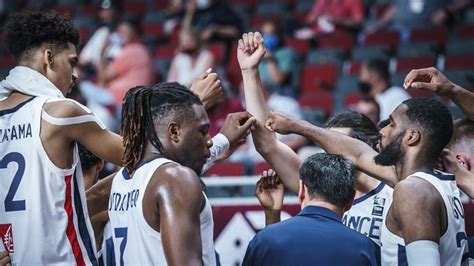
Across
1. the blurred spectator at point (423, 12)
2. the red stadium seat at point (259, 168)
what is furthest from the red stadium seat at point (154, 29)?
the red stadium seat at point (259, 168)

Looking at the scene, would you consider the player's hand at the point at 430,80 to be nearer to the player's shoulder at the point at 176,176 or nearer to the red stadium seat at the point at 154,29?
the player's shoulder at the point at 176,176

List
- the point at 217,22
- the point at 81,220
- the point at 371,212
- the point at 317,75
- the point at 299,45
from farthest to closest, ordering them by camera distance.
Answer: the point at 217,22, the point at 299,45, the point at 317,75, the point at 371,212, the point at 81,220

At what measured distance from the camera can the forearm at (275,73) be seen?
453 inches

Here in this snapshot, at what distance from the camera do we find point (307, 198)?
172 inches

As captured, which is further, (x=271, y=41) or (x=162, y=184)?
(x=271, y=41)

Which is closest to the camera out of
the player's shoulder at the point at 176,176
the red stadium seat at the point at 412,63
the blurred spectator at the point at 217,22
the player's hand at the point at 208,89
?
the player's shoulder at the point at 176,176

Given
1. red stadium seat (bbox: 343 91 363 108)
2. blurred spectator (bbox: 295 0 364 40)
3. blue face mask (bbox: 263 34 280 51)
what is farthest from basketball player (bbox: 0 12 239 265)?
blurred spectator (bbox: 295 0 364 40)

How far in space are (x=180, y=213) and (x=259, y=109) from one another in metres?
1.70

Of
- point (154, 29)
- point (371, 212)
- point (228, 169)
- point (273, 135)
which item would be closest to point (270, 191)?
point (273, 135)

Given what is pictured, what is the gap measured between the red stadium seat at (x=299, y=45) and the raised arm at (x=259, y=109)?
23.2 ft

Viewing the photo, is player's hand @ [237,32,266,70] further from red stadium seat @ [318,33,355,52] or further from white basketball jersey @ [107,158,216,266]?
red stadium seat @ [318,33,355,52]

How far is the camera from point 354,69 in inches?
456

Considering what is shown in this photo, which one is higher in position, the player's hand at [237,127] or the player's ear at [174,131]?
the player's ear at [174,131]

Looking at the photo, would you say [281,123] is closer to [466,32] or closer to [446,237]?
[446,237]
